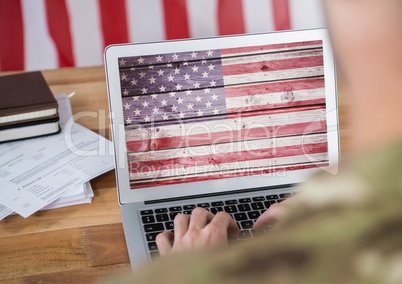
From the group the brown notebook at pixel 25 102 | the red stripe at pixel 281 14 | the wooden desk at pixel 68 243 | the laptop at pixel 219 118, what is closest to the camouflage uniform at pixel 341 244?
the wooden desk at pixel 68 243

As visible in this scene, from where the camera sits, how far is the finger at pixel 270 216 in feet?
3.50

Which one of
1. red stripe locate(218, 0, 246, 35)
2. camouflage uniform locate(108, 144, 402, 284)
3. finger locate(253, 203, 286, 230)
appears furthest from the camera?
red stripe locate(218, 0, 246, 35)

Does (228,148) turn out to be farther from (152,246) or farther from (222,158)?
(152,246)

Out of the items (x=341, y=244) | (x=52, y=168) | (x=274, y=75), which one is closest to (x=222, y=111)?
(x=274, y=75)

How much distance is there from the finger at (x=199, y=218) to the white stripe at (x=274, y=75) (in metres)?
0.24

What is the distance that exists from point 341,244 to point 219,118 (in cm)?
89

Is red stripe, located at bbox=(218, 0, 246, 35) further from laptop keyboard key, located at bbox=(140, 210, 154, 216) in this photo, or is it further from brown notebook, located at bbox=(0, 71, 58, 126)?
laptop keyboard key, located at bbox=(140, 210, 154, 216)

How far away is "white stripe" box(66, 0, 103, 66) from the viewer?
2186 mm

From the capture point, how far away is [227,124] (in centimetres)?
117

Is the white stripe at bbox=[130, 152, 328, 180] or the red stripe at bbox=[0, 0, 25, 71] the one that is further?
the red stripe at bbox=[0, 0, 25, 71]

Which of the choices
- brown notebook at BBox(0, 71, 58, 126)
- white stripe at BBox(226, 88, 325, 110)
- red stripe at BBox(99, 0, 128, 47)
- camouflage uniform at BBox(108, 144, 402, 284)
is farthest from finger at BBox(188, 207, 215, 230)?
red stripe at BBox(99, 0, 128, 47)

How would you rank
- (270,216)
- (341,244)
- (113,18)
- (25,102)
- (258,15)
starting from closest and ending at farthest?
(341,244) < (270,216) < (25,102) < (113,18) < (258,15)

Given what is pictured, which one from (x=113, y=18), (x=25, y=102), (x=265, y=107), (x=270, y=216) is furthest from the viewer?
(x=113, y=18)

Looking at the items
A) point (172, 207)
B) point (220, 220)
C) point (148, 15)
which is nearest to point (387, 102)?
point (220, 220)
